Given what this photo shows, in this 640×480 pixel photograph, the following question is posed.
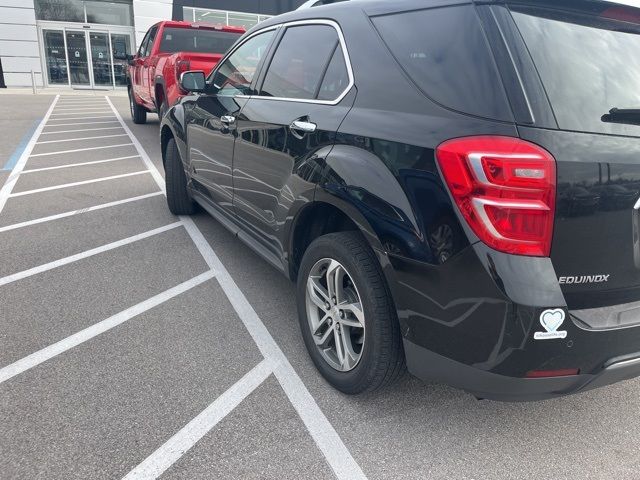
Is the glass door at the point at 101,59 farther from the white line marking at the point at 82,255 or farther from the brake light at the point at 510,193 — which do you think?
the brake light at the point at 510,193

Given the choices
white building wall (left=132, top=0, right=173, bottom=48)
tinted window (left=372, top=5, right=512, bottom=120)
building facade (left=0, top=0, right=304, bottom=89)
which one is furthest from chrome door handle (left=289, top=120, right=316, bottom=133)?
white building wall (left=132, top=0, right=173, bottom=48)

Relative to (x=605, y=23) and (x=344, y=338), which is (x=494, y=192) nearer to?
(x=605, y=23)

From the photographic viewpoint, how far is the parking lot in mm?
2254

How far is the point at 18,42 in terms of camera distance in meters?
22.8

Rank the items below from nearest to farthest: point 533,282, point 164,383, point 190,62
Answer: point 533,282 → point 164,383 → point 190,62

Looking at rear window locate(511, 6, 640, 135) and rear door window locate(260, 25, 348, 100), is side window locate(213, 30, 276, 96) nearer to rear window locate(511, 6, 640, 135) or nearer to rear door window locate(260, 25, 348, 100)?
rear door window locate(260, 25, 348, 100)

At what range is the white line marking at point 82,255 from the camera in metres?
4.04

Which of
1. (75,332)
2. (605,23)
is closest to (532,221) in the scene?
(605,23)

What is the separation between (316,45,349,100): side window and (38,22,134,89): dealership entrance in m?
23.3

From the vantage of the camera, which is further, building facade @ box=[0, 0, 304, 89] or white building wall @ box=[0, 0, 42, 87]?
building facade @ box=[0, 0, 304, 89]

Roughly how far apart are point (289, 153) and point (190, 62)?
5952 mm

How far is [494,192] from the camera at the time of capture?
1.85 m

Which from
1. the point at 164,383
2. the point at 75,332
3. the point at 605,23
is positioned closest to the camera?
the point at 605,23

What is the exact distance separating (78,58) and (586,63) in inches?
1039
